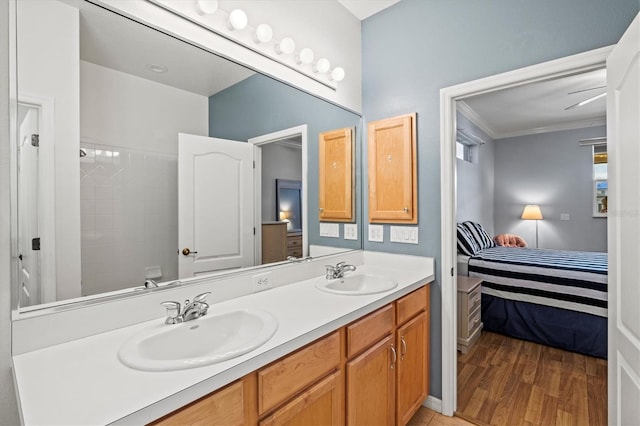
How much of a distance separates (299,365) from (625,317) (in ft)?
4.20

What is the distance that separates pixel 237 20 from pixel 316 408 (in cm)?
166

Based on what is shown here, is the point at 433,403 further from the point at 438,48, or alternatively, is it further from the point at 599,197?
the point at 599,197

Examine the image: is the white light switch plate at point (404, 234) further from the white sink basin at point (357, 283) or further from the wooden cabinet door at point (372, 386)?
the wooden cabinet door at point (372, 386)

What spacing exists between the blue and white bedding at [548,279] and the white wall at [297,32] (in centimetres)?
230

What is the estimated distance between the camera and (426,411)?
2006 millimetres

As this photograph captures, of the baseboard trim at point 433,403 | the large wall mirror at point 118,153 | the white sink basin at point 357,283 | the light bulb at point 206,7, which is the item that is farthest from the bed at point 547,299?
the light bulb at point 206,7

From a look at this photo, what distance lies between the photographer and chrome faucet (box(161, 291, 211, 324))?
114 cm

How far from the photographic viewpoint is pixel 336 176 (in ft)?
7.25

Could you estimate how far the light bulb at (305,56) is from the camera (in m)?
1.86

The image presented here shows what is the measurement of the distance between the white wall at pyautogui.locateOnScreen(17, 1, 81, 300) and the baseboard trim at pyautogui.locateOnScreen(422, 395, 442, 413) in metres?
2.03

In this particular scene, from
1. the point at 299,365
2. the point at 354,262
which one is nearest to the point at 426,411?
the point at 354,262

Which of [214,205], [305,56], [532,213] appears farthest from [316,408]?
[532,213]

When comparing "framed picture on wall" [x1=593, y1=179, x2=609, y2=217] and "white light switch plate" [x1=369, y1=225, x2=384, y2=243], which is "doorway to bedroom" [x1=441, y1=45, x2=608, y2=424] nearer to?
"framed picture on wall" [x1=593, y1=179, x2=609, y2=217]

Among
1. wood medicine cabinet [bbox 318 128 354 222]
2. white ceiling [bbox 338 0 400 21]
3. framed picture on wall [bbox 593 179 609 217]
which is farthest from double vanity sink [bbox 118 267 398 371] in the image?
framed picture on wall [bbox 593 179 609 217]
